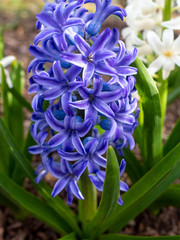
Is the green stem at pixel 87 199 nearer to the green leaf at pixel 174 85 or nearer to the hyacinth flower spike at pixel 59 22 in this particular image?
the hyacinth flower spike at pixel 59 22

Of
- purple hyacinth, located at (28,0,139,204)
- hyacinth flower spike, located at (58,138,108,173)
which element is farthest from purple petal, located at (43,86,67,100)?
hyacinth flower spike, located at (58,138,108,173)

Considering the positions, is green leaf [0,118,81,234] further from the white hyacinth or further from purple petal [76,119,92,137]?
the white hyacinth

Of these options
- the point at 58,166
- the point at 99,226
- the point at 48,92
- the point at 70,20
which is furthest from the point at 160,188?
the point at 70,20

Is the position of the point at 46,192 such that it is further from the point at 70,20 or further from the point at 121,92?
the point at 70,20

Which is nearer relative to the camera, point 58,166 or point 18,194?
point 58,166

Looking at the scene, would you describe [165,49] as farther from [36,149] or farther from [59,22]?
[36,149]

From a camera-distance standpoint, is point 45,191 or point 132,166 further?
point 132,166

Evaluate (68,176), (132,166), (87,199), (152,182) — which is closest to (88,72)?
(68,176)
